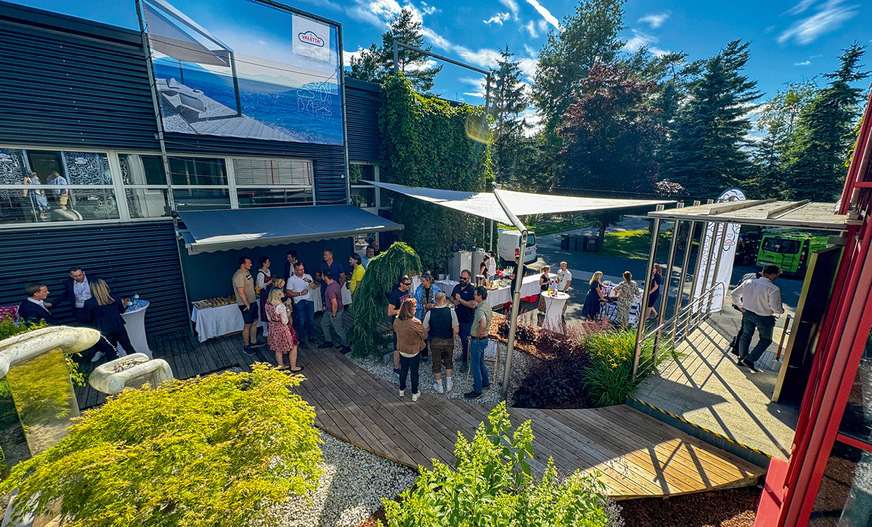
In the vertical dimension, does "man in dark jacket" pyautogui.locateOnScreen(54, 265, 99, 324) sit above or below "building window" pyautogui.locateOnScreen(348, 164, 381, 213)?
below

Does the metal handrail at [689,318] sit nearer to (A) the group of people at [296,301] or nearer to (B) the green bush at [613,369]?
(B) the green bush at [613,369]

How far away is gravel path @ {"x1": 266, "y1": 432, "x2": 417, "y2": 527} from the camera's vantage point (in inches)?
135

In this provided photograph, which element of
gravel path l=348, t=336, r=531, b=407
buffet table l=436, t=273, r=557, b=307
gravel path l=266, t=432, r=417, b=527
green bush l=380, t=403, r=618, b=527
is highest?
green bush l=380, t=403, r=618, b=527

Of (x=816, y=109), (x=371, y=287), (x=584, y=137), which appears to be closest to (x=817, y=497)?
(x=371, y=287)

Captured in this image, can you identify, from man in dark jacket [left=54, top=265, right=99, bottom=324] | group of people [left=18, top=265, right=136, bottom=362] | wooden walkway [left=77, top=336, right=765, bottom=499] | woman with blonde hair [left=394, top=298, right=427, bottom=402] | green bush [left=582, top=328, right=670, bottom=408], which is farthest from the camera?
man in dark jacket [left=54, top=265, right=99, bottom=324]

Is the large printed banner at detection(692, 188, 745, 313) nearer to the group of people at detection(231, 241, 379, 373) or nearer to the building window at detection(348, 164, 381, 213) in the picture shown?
the group of people at detection(231, 241, 379, 373)

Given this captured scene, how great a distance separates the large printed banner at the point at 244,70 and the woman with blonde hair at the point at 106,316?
11.0ft

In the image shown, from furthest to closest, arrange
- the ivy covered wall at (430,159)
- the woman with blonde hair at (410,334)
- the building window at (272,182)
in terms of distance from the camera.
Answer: the ivy covered wall at (430,159), the building window at (272,182), the woman with blonde hair at (410,334)

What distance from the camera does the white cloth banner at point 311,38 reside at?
316 inches

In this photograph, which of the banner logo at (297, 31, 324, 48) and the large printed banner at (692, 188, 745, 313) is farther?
the banner logo at (297, 31, 324, 48)

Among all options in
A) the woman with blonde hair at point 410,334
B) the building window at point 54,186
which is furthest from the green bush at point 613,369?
the building window at point 54,186

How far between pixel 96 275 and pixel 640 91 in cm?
2444

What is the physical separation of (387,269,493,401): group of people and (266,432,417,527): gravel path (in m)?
1.26

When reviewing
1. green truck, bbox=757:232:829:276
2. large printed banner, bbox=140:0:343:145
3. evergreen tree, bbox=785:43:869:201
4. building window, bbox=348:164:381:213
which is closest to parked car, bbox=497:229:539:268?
building window, bbox=348:164:381:213
